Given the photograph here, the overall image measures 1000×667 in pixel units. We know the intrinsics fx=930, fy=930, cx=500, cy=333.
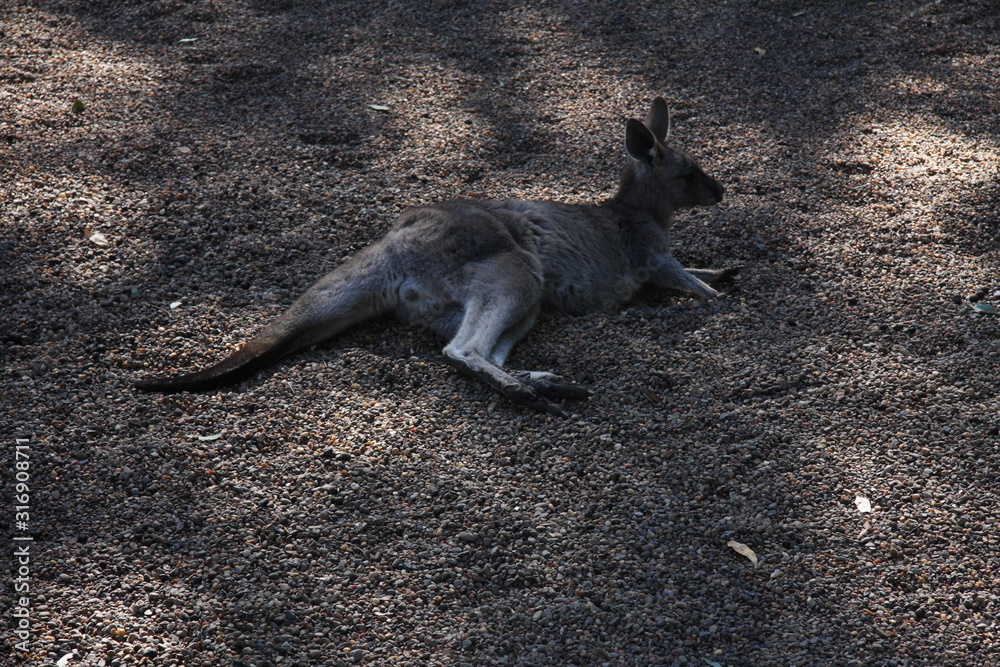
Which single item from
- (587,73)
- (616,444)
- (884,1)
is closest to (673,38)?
(587,73)

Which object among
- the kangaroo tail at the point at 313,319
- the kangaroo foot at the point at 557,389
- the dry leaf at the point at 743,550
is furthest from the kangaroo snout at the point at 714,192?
the dry leaf at the point at 743,550

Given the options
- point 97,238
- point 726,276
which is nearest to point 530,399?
point 726,276

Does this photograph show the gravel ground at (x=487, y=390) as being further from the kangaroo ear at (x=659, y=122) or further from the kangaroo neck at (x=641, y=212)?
the kangaroo ear at (x=659, y=122)

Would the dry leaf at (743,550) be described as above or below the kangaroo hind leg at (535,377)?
above

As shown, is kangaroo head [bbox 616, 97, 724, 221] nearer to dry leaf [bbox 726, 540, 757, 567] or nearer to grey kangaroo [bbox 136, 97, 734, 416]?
grey kangaroo [bbox 136, 97, 734, 416]

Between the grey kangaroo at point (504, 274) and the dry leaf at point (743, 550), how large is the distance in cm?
80

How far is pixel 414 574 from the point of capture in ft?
8.85

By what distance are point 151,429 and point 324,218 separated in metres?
1.69

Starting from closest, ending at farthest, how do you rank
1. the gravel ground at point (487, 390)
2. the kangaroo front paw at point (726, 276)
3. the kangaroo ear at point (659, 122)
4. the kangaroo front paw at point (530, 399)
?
the gravel ground at point (487, 390) → the kangaroo front paw at point (530, 399) → the kangaroo front paw at point (726, 276) → the kangaroo ear at point (659, 122)

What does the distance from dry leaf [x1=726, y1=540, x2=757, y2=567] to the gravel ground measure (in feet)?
0.06

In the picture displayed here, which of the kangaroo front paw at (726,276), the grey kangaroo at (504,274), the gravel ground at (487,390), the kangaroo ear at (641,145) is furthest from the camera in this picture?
the kangaroo ear at (641,145)

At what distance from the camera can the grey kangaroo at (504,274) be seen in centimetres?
354

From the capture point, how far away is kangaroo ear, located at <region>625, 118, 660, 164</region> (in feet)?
14.9

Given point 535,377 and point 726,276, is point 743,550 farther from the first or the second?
point 726,276
